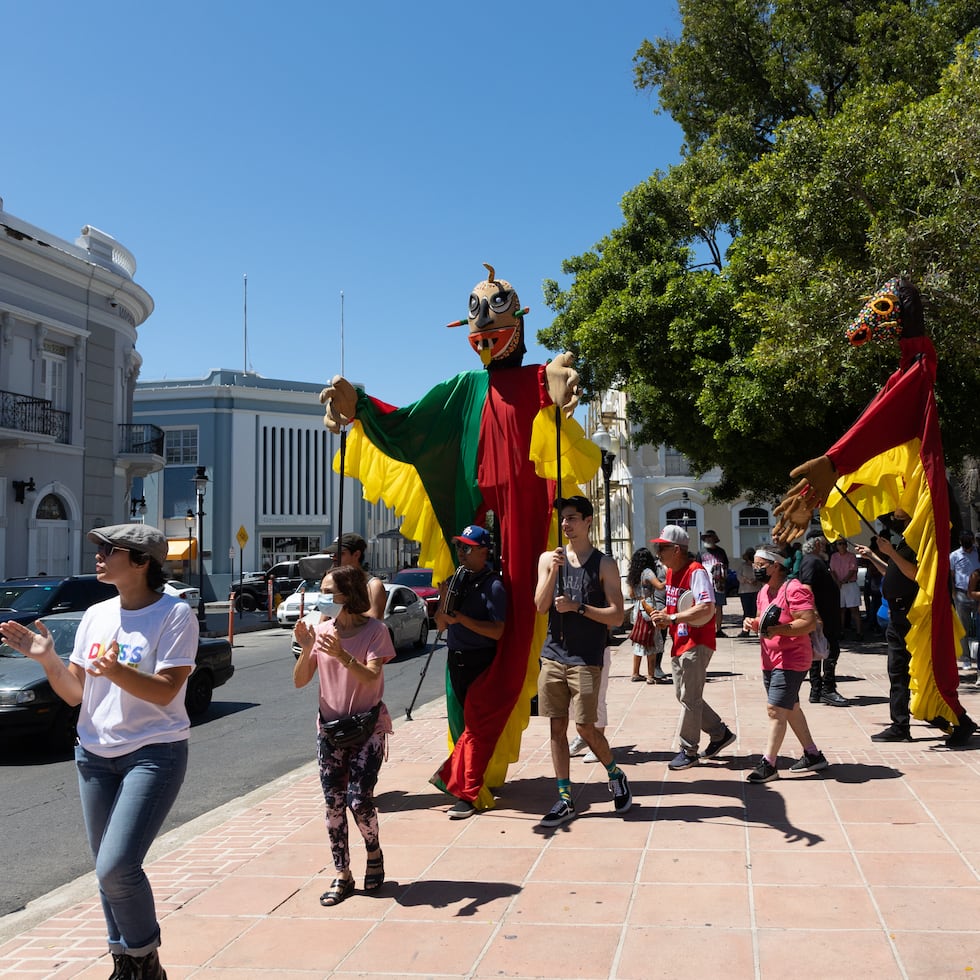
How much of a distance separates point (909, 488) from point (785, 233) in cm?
671

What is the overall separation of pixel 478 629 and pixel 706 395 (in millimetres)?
11052

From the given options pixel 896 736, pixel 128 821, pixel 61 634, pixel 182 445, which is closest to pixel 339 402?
pixel 128 821

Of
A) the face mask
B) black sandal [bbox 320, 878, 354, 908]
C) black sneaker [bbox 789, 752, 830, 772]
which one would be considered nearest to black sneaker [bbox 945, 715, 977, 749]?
black sneaker [bbox 789, 752, 830, 772]

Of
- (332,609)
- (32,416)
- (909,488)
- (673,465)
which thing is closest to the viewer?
(332,609)

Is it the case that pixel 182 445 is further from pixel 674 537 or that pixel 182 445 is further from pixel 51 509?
pixel 674 537

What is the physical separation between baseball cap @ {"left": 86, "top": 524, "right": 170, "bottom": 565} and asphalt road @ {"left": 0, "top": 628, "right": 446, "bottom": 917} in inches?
105

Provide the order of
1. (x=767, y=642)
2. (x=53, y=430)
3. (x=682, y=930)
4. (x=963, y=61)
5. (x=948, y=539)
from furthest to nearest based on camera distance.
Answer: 1. (x=53, y=430)
2. (x=963, y=61)
3. (x=948, y=539)
4. (x=767, y=642)
5. (x=682, y=930)

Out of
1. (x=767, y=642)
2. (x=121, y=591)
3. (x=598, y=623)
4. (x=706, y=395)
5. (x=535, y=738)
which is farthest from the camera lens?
(x=706, y=395)

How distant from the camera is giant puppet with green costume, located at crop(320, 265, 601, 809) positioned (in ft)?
21.1

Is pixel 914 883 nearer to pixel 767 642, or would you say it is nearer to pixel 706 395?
pixel 767 642

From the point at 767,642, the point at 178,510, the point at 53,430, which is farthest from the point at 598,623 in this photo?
the point at 178,510

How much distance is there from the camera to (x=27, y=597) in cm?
1326

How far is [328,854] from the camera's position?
18.2 feet

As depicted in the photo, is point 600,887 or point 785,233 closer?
point 600,887
